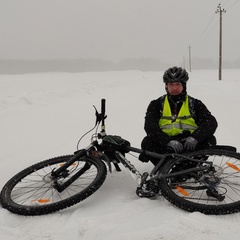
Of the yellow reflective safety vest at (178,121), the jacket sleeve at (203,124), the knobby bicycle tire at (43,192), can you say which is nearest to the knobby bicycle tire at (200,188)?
the jacket sleeve at (203,124)

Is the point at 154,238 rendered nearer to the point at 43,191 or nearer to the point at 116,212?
the point at 116,212

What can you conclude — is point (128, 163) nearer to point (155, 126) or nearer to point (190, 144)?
point (155, 126)

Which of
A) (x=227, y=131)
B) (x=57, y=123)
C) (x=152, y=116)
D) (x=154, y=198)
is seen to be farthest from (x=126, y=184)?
(x=57, y=123)

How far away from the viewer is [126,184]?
4176mm

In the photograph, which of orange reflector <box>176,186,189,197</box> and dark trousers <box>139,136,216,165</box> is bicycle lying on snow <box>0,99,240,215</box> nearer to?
orange reflector <box>176,186,189,197</box>

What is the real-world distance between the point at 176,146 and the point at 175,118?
639mm

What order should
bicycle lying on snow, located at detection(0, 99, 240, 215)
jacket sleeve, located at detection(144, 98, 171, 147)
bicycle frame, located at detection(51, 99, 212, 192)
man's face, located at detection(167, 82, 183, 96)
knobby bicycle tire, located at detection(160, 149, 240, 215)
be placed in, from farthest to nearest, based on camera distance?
man's face, located at detection(167, 82, 183, 96)
jacket sleeve, located at detection(144, 98, 171, 147)
bicycle frame, located at detection(51, 99, 212, 192)
bicycle lying on snow, located at detection(0, 99, 240, 215)
knobby bicycle tire, located at detection(160, 149, 240, 215)

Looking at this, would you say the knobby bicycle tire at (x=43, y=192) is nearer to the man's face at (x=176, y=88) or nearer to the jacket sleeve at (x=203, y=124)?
the jacket sleeve at (x=203, y=124)

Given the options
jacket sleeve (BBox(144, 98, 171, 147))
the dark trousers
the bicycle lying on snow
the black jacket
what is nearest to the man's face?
the black jacket

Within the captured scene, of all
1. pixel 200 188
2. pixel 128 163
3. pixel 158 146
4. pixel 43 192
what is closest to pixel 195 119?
pixel 158 146

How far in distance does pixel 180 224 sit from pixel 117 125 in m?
5.74

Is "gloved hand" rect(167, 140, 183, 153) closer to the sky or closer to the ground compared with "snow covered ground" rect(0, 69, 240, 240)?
closer to the sky

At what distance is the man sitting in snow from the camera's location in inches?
162

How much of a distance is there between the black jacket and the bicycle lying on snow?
1.05 feet
